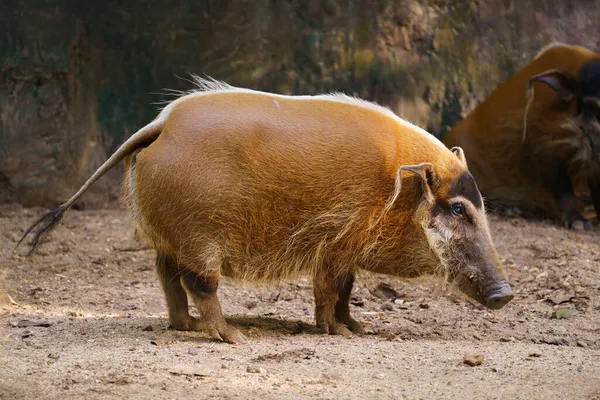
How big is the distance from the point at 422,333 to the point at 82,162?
4.63 meters

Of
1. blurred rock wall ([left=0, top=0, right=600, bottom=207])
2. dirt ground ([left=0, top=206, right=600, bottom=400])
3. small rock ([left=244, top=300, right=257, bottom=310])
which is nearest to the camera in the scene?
dirt ground ([left=0, top=206, right=600, bottom=400])

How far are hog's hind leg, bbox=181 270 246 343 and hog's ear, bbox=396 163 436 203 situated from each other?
1140 millimetres

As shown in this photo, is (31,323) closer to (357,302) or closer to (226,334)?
(226,334)

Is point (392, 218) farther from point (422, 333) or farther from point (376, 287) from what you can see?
point (376, 287)

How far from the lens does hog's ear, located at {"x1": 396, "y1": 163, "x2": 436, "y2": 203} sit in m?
4.91

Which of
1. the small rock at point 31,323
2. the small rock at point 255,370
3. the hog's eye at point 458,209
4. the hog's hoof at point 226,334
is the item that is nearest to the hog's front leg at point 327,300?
the hog's hoof at point 226,334

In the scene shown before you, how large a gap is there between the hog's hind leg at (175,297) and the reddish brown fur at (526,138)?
4.90 meters

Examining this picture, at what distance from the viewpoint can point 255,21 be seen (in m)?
8.91

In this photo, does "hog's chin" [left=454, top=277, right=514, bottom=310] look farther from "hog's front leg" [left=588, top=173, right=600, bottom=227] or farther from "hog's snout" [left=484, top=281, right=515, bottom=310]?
"hog's front leg" [left=588, top=173, right=600, bottom=227]

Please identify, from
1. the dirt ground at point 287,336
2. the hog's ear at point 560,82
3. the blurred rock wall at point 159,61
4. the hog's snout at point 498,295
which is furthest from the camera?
the hog's ear at point 560,82

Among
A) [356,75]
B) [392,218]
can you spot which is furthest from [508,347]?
[356,75]

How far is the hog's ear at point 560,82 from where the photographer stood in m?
8.66

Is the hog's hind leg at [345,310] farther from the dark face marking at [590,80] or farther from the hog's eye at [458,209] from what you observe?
the dark face marking at [590,80]

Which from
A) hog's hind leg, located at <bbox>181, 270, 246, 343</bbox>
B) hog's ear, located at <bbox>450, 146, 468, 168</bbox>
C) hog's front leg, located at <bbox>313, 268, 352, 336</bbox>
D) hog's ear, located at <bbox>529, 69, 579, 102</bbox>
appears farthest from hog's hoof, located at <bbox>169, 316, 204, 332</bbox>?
hog's ear, located at <bbox>529, 69, 579, 102</bbox>
